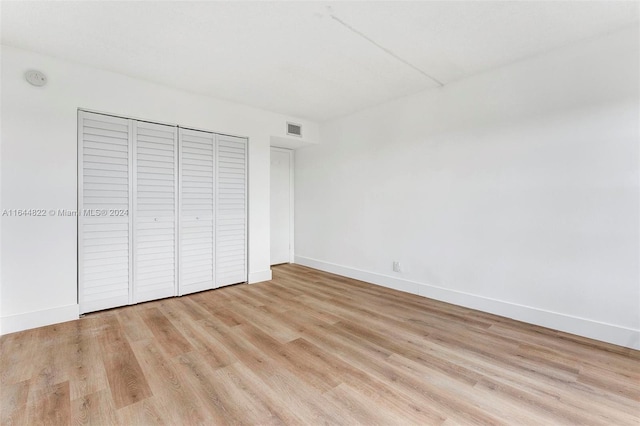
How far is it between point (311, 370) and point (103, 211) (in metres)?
2.81

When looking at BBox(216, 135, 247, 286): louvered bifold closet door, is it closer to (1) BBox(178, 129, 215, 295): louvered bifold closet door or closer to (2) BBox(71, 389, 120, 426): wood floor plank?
(1) BBox(178, 129, 215, 295): louvered bifold closet door

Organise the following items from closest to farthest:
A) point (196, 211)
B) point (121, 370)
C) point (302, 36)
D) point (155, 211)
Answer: point (121, 370), point (302, 36), point (155, 211), point (196, 211)

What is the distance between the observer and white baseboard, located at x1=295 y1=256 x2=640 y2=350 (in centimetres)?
244

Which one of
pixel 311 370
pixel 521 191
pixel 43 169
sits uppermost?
pixel 43 169

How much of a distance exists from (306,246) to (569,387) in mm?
4128

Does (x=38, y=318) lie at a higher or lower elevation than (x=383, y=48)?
lower

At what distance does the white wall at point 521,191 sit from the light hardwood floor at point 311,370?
37 centimetres

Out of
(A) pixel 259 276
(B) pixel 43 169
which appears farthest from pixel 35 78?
(A) pixel 259 276

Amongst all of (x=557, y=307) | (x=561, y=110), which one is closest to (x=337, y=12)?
(x=561, y=110)

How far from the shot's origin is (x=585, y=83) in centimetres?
259

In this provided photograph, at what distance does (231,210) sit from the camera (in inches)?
165

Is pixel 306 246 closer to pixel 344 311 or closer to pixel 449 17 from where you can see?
pixel 344 311

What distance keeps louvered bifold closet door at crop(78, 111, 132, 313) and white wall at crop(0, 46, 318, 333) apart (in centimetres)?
10

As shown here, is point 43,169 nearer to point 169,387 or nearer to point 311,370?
point 169,387
